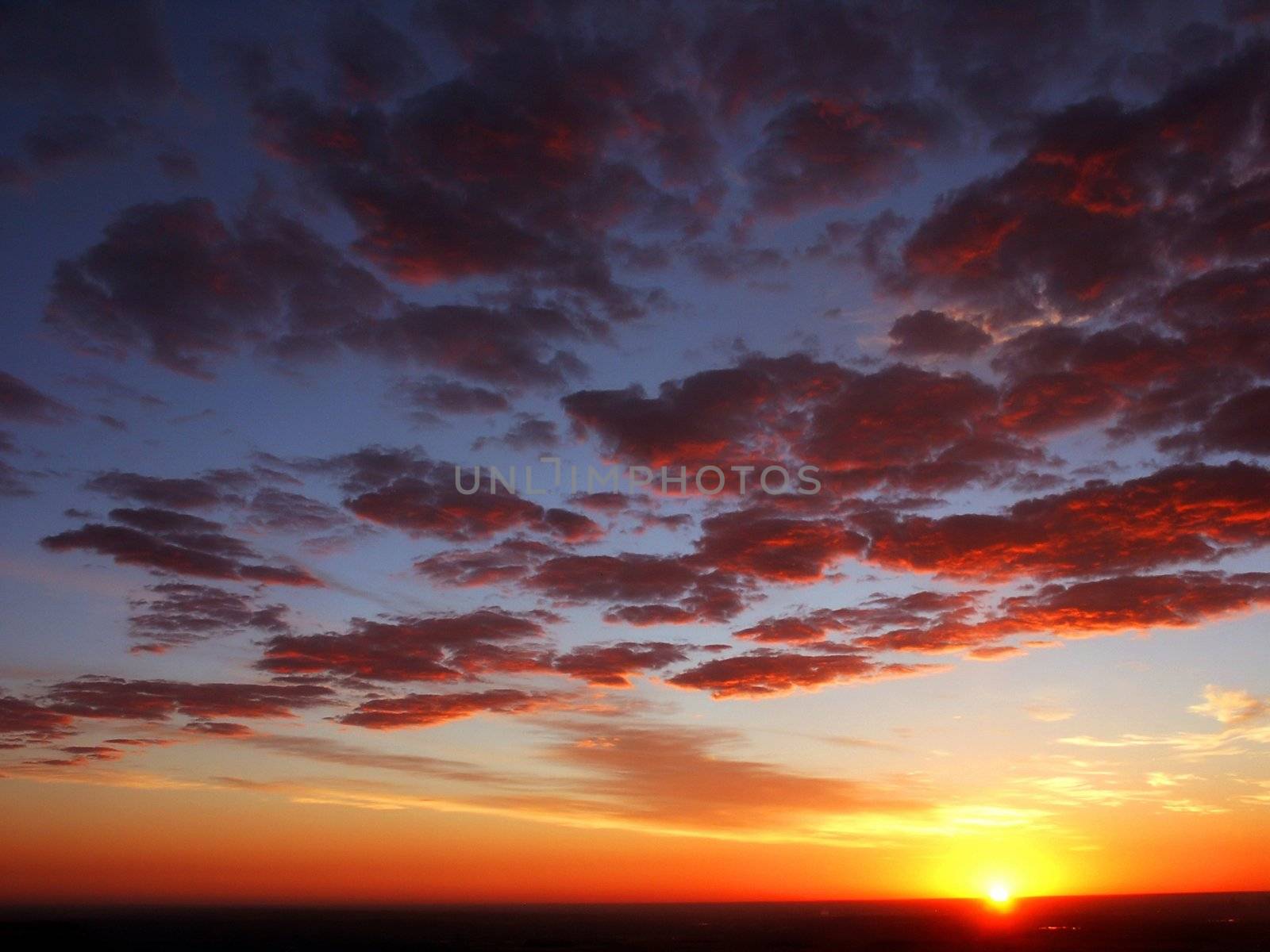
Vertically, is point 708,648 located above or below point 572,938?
above

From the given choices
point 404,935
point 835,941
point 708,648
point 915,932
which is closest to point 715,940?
point 835,941

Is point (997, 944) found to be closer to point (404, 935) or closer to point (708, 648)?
point (708, 648)

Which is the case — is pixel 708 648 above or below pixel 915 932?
above

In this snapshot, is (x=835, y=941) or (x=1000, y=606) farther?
(x=835, y=941)

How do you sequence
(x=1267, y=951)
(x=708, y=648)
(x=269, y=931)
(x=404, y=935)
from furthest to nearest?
(x=269, y=931) < (x=404, y=935) < (x=1267, y=951) < (x=708, y=648)

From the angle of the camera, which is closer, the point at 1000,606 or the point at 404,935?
the point at 1000,606

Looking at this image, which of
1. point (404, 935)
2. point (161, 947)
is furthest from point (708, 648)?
point (404, 935)

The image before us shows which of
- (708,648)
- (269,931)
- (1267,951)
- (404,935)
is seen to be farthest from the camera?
(269,931)

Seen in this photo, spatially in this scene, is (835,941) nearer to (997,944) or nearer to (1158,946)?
(997,944)

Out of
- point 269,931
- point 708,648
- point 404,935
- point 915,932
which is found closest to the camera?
point 708,648
